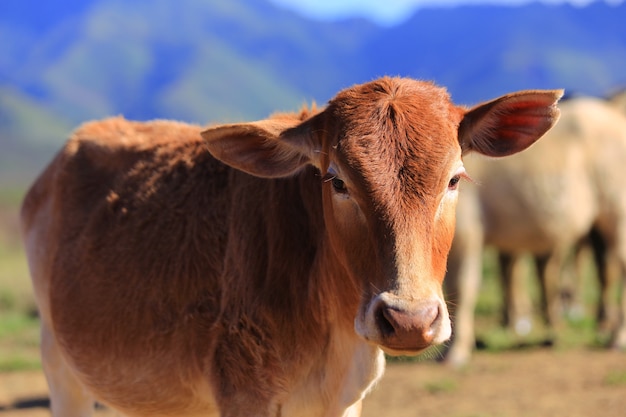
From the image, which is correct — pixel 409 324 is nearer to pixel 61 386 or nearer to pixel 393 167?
pixel 393 167

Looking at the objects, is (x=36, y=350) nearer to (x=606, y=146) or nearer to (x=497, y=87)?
(x=606, y=146)

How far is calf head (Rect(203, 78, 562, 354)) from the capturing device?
123 inches

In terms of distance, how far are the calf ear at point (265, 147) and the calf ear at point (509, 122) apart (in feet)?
2.12

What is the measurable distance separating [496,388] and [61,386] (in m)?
4.45

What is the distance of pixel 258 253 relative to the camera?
13.1 feet

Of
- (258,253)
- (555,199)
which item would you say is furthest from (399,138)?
(555,199)

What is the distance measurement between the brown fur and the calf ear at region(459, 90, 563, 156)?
0.01 metres

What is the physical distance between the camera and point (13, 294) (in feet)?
48.1

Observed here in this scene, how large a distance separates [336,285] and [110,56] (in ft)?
510

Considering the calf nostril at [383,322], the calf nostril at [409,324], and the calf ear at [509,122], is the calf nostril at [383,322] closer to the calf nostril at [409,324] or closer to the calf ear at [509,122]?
the calf nostril at [409,324]

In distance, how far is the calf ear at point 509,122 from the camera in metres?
3.64

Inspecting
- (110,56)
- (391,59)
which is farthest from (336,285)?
(110,56)

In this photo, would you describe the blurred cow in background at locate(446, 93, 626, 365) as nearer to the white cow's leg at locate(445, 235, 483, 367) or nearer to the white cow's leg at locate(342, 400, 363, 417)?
the white cow's leg at locate(445, 235, 483, 367)

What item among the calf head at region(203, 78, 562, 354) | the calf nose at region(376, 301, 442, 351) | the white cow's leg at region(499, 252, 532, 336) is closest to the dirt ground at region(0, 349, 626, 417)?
the white cow's leg at region(499, 252, 532, 336)
